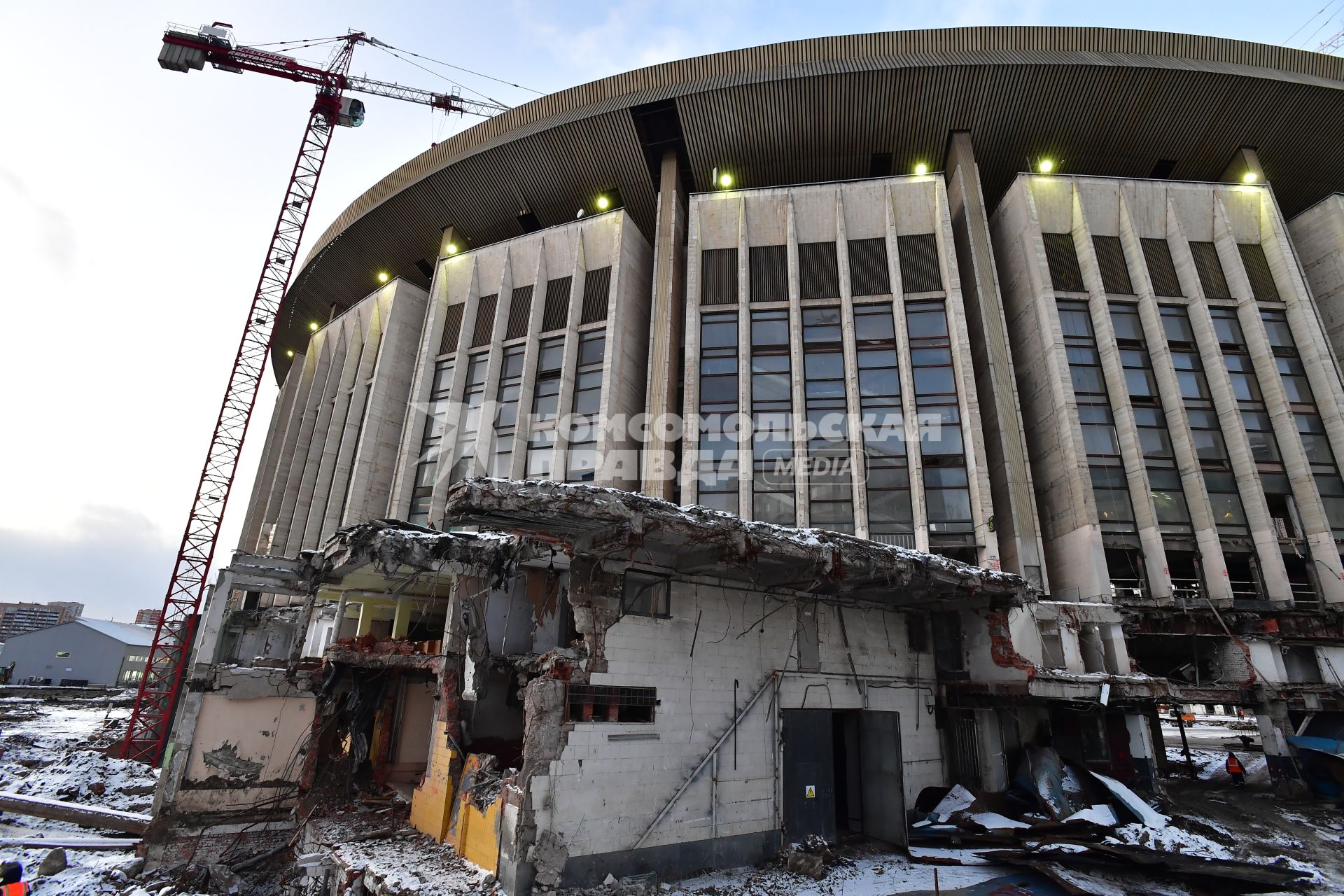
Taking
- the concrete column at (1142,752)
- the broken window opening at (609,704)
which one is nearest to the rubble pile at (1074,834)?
the concrete column at (1142,752)

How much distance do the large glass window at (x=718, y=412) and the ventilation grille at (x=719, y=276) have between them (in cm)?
74

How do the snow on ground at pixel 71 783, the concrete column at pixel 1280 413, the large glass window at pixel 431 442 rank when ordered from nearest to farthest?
1. the snow on ground at pixel 71 783
2. the concrete column at pixel 1280 413
3. the large glass window at pixel 431 442

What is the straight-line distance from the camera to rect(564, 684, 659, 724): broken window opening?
9734mm

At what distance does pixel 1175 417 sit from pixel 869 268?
1306 centimetres

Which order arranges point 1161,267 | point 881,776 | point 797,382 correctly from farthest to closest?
point 1161,267, point 797,382, point 881,776

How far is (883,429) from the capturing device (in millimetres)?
24688

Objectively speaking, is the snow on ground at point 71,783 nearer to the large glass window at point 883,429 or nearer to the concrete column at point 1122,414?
the large glass window at point 883,429

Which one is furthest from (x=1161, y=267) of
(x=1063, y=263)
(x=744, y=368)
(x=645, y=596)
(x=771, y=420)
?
(x=645, y=596)

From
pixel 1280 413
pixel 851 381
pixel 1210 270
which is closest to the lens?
pixel 1280 413

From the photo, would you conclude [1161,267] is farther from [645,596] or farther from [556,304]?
[645,596]

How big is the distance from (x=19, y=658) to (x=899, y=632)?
7003cm

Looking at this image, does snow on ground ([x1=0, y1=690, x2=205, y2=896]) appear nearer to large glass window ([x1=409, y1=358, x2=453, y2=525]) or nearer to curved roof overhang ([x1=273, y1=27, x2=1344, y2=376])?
large glass window ([x1=409, y1=358, x2=453, y2=525])

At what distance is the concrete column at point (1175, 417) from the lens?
22.2 meters

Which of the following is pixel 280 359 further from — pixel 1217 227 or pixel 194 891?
pixel 1217 227
